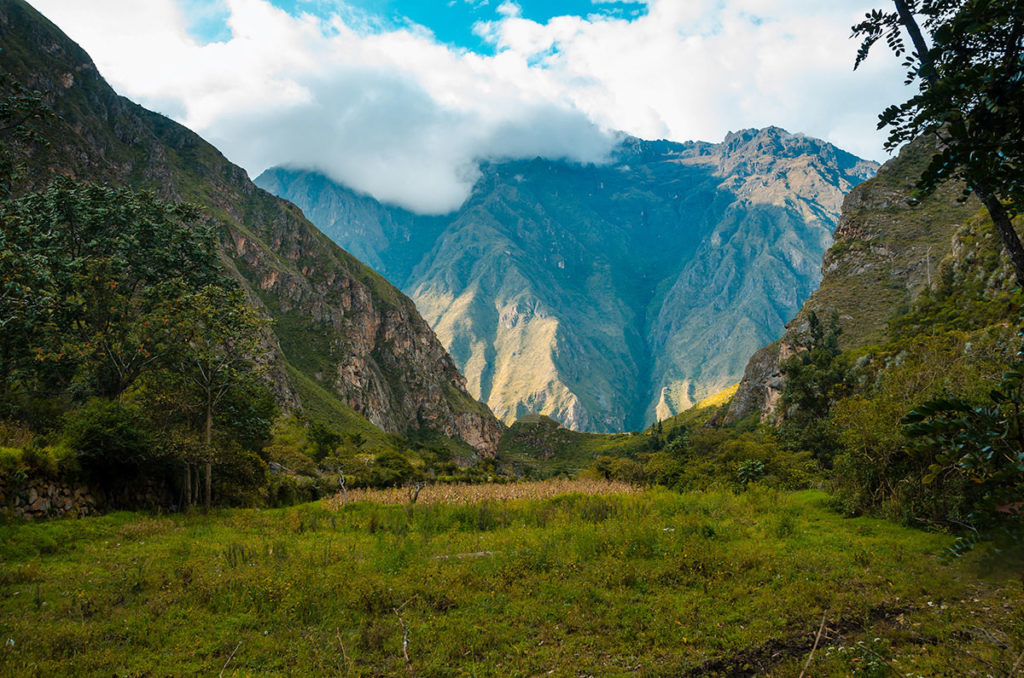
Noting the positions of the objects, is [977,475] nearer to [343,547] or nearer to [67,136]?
[343,547]

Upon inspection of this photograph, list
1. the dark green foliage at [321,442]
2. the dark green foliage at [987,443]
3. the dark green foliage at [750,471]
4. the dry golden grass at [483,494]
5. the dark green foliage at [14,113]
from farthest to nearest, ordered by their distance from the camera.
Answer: the dark green foliage at [321,442]
the dark green foliage at [750,471]
the dry golden grass at [483,494]
the dark green foliage at [14,113]
the dark green foliage at [987,443]

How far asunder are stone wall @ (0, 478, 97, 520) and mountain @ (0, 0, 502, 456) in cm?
8543

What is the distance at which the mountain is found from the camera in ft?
380

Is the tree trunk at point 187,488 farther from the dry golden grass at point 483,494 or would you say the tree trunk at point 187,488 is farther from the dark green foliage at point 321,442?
the dark green foliage at point 321,442

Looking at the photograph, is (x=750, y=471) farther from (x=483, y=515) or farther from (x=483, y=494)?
(x=483, y=515)

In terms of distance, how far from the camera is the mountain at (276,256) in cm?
11575

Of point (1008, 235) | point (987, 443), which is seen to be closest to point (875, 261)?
point (1008, 235)

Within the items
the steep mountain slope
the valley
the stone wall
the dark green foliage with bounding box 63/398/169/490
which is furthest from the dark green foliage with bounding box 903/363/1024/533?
the steep mountain slope

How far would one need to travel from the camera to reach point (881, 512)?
17984mm

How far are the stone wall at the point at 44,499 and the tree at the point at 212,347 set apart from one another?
4.88m

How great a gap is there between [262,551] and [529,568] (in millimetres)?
8267

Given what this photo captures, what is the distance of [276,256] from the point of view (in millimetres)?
161125

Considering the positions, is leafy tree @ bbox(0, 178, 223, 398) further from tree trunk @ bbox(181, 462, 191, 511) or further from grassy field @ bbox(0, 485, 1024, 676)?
grassy field @ bbox(0, 485, 1024, 676)

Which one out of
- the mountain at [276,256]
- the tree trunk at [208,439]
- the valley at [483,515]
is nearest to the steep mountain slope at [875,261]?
the valley at [483,515]
